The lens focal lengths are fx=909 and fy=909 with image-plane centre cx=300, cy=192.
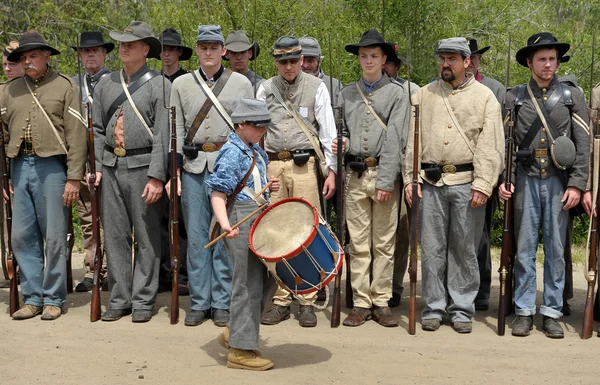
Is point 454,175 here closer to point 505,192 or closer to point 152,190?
point 505,192

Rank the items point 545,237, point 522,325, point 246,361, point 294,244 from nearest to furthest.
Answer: point 294,244 → point 246,361 → point 522,325 → point 545,237

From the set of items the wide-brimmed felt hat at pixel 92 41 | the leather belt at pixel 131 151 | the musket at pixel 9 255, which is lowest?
the musket at pixel 9 255

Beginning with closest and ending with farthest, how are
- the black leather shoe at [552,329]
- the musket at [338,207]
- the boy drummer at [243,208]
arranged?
the boy drummer at [243,208], the black leather shoe at [552,329], the musket at [338,207]

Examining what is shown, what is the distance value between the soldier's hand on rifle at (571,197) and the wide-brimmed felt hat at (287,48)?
243 cm

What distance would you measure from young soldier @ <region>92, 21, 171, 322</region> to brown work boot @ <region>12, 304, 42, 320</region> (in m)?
0.63

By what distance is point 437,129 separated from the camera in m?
7.23

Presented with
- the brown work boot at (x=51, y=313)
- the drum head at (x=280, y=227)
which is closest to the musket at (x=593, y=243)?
the drum head at (x=280, y=227)

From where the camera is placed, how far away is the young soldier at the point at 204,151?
24.3 ft

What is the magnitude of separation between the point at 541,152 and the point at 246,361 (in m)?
2.85

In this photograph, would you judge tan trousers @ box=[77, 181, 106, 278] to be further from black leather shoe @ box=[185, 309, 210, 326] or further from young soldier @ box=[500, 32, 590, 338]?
young soldier @ box=[500, 32, 590, 338]

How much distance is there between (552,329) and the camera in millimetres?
7090

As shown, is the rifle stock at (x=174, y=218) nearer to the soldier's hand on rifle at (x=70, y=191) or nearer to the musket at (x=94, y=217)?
the musket at (x=94, y=217)

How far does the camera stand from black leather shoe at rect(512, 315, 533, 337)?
711 cm

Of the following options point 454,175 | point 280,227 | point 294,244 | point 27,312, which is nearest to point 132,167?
point 27,312
